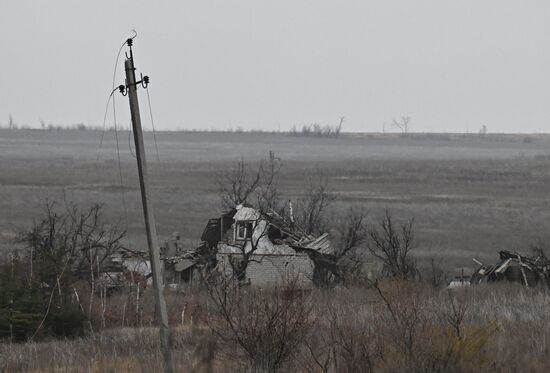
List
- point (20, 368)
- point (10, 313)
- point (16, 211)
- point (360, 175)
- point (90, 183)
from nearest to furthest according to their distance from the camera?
point (20, 368) → point (10, 313) → point (16, 211) → point (90, 183) → point (360, 175)

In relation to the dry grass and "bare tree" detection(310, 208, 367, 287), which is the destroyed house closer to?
"bare tree" detection(310, 208, 367, 287)

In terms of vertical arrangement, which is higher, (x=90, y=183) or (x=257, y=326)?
(x=257, y=326)

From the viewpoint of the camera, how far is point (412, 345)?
14.4 m

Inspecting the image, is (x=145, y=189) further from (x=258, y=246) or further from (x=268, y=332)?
(x=258, y=246)

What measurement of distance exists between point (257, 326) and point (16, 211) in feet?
173

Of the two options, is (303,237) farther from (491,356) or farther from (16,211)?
(491,356)

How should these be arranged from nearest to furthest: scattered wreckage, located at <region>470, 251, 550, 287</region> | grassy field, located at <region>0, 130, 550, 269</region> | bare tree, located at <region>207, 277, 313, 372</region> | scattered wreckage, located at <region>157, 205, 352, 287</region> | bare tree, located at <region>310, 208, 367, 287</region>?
bare tree, located at <region>207, 277, 313, 372</region> < scattered wreckage, located at <region>470, 251, 550, 287</region> < bare tree, located at <region>310, 208, 367, 287</region> < scattered wreckage, located at <region>157, 205, 352, 287</region> < grassy field, located at <region>0, 130, 550, 269</region>

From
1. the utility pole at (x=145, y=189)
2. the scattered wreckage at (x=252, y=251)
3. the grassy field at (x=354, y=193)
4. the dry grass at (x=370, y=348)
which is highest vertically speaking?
the utility pole at (x=145, y=189)

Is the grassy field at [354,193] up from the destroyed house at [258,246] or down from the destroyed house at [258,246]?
down

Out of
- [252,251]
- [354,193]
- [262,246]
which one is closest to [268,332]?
[252,251]

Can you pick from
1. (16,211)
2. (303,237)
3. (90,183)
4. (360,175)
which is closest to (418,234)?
(303,237)

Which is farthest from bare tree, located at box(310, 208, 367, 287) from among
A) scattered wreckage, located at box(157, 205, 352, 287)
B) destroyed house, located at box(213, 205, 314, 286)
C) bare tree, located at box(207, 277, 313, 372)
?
bare tree, located at box(207, 277, 313, 372)

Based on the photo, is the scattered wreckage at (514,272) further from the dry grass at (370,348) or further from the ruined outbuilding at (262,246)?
the dry grass at (370,348)

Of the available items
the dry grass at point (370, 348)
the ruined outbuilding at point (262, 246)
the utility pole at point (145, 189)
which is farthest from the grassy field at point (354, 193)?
the utility pole at point (145, 189)
